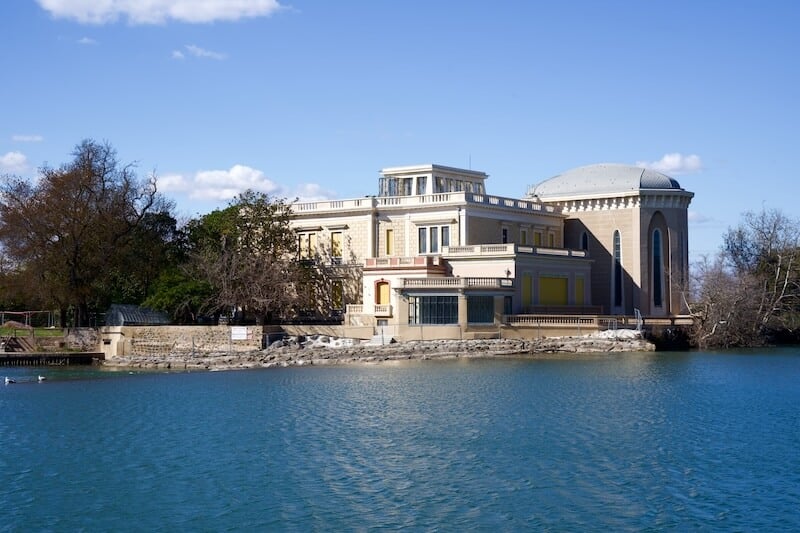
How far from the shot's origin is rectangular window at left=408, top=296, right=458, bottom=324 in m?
47.4

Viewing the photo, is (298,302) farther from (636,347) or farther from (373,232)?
(636,347)

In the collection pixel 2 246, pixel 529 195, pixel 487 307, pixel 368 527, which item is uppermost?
pixel 529 195

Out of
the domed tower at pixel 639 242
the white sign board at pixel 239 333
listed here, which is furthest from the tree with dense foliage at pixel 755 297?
the white sign board at pixel 239 333

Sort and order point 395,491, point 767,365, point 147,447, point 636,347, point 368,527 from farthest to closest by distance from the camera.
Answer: point 636,347, point 767,365, point 147,447, point 395,491, point 368,527

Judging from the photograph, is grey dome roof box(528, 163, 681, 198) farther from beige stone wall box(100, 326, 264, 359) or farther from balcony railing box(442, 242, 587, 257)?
beige stone wall box(100, 326, 264, 359)

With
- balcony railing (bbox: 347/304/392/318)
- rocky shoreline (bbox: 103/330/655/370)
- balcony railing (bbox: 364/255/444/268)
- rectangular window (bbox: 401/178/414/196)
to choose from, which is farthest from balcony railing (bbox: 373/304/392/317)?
rectangular window (bbox: 401/178/414/196)

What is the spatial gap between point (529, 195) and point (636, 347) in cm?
1757

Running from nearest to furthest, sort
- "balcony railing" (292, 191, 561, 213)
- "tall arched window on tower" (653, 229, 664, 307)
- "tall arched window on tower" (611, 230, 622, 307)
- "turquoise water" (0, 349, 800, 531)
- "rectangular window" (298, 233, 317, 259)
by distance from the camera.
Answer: "turquoise water" (0, 349, 800, 531) → "balcony railing" (292, 191, 561, 213) → "tall arched window on tower" (653, 229, 664, 307) → "tall arched window on tower" (611, 230, 622, 307) → "rectangular window" (298, 233, 317, 259)

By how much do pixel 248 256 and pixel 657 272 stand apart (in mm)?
22318

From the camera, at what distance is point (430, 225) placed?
54.5 m

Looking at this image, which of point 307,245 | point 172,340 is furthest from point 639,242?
point 172,340

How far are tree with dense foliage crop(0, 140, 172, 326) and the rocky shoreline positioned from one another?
19.8 feet

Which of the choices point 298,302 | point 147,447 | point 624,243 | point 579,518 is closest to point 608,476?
point 579,518

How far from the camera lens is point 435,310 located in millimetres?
47438
